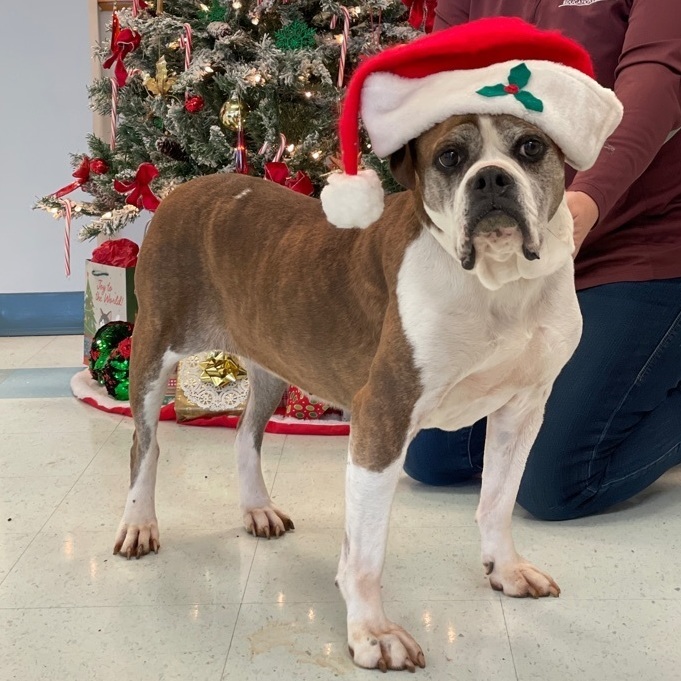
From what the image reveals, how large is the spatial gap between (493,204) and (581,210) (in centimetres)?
44

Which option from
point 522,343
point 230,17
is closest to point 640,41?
point 522,343

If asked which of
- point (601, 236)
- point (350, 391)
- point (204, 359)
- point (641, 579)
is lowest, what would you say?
point (204, 359)

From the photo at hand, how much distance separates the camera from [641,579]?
5.55 feet

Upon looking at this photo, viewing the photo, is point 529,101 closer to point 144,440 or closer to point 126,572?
point 144,440

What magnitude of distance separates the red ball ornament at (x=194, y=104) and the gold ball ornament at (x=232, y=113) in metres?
0.07

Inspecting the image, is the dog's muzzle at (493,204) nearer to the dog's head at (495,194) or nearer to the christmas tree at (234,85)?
the dog's head at (495,194)

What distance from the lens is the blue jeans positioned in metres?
1.92

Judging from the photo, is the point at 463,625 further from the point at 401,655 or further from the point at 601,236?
the point at 601,236

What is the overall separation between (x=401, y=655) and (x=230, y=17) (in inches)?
84.6

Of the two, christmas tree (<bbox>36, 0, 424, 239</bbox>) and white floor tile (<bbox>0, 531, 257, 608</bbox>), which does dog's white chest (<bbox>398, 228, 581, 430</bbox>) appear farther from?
christmas tree (<bbox>36, 0, 424, 239</bbox>)

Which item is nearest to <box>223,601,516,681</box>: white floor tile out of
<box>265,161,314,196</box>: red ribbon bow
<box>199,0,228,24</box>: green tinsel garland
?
<box>265,161,314,196</box>: red ribbon bow

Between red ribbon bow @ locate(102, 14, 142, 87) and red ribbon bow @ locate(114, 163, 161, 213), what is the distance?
335 mm

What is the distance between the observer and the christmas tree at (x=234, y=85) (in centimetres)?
271

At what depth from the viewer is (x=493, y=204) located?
1.17 metres
